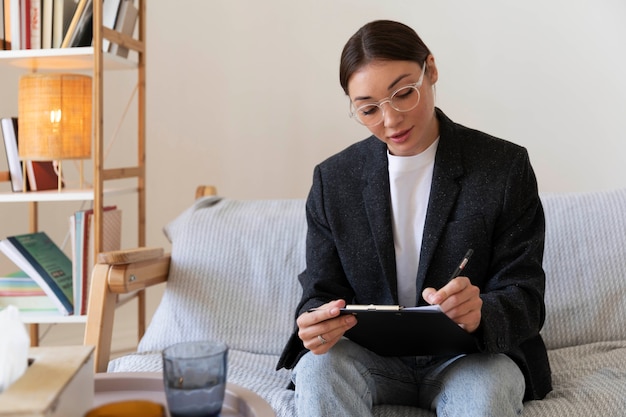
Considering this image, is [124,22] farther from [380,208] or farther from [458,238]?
[458,238]

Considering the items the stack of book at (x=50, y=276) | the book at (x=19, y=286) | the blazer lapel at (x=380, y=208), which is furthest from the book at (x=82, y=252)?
the blazer lapel at (x=380, y=208)

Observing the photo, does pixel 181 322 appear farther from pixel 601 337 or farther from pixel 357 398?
pixel 601 337

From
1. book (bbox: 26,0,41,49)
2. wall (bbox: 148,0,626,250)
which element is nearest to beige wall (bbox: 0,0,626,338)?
wall (bbox: 148,0,626,250)

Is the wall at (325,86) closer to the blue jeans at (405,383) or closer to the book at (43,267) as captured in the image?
the book at (43,267)

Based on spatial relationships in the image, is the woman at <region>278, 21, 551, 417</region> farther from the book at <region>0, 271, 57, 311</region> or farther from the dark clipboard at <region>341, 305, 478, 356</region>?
the book at <region>0, 271, 57, 311</region>

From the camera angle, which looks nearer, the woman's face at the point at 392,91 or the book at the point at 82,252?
the woman's face at the point at 392,91

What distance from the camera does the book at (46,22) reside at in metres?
2.12

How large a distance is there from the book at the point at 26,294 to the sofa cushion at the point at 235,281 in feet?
1.22

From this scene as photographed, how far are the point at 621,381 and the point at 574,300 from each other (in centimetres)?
32

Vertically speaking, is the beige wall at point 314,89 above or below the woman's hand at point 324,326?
above

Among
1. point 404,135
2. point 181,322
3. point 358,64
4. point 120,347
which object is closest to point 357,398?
point 404,135

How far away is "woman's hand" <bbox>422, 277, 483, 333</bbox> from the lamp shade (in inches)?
49.1

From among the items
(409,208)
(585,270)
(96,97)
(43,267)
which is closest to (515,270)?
(409,208)

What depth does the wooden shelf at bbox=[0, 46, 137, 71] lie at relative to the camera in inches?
82.1
